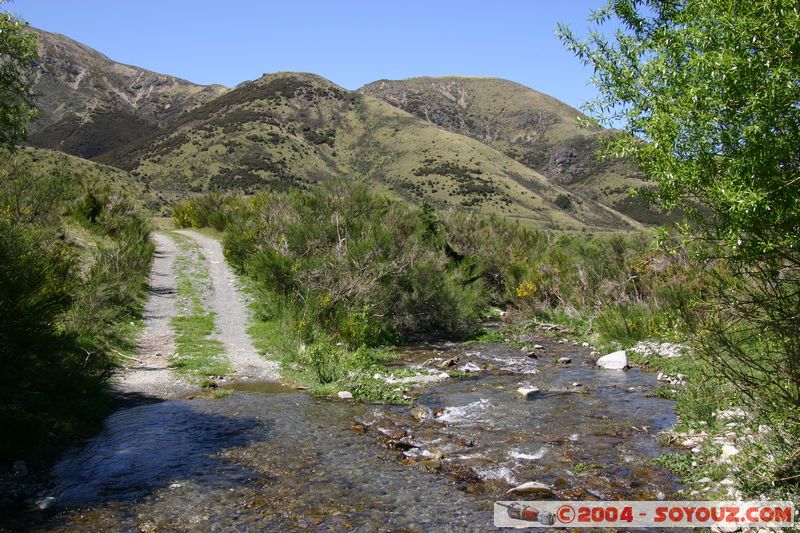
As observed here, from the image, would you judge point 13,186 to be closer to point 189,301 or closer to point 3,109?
point 189,301

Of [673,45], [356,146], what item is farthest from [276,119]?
[673,45]

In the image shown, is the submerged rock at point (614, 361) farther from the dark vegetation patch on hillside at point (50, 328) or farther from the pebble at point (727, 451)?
the dark vegetation patch on hillside at point (50, 328)

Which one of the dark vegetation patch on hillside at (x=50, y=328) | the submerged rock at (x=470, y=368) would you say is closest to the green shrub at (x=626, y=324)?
the submerged rock at (x=470, y=368)

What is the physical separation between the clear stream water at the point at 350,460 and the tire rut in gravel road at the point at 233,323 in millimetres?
1655

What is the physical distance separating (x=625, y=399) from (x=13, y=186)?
828 inches

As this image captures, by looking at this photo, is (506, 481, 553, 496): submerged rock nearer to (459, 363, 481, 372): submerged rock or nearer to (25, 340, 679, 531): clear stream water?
(25, 340, 679, 531): clear stream water

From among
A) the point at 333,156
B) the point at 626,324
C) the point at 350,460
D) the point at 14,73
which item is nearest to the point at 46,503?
the point at 350,460

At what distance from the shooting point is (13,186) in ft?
64.0

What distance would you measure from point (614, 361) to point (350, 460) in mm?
8699

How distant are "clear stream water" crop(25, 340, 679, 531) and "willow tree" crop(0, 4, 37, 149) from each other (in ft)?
16.3

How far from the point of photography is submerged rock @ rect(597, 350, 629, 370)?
13.6 metres

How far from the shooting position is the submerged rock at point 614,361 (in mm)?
13609

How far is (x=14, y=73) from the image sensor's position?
8.40 m

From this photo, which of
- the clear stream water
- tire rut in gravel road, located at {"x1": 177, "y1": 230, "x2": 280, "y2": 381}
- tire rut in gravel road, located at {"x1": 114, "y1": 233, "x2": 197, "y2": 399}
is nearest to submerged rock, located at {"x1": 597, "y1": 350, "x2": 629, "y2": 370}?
the clear stream water
